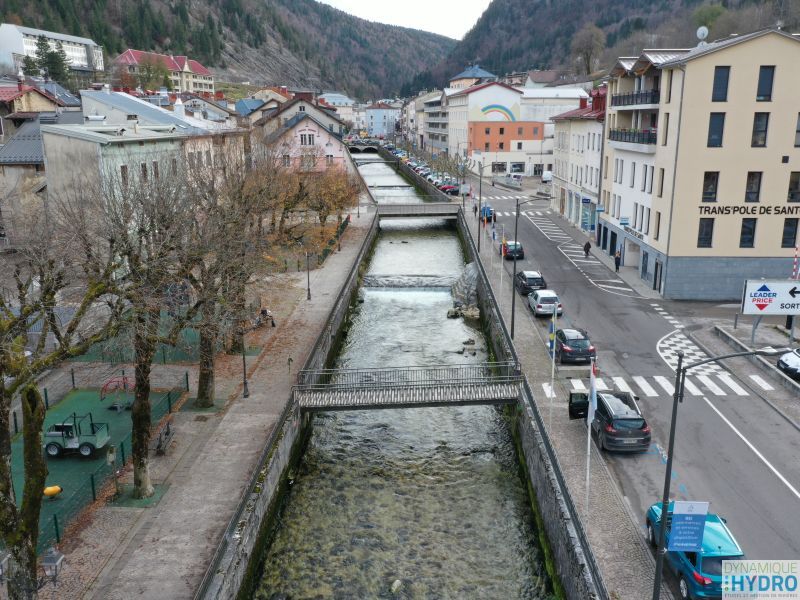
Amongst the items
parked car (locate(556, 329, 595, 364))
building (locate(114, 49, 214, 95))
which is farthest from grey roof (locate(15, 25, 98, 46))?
parked car (locate(556, 329, 595, 364))

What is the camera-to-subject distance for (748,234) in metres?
39.1

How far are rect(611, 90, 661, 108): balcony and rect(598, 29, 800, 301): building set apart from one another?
0.14 m

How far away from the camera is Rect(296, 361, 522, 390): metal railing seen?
2523 cm

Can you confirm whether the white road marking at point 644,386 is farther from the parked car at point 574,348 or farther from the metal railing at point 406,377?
the metal railing at point 406,377

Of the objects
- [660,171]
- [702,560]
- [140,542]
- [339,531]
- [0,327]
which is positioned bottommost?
[339,531]

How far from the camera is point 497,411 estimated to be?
28844 millimetres

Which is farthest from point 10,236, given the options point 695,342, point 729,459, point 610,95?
point 610,95

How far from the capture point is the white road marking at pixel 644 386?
88.1ft

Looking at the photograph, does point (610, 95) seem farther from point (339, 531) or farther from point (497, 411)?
point (339, 531)

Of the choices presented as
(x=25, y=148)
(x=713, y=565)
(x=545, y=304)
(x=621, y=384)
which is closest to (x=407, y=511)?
(x=713, y=565)

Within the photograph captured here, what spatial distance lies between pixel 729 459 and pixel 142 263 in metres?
19.3

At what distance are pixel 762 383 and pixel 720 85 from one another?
18223 millimetres

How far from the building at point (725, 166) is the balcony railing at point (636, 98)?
138 mm

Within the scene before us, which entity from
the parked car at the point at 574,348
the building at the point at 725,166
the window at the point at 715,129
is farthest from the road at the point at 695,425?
the window at the point at 715,129
